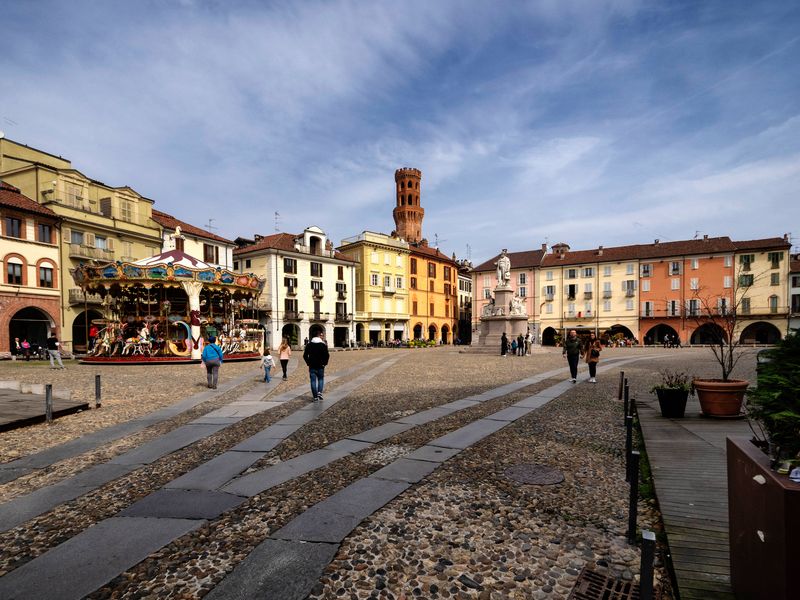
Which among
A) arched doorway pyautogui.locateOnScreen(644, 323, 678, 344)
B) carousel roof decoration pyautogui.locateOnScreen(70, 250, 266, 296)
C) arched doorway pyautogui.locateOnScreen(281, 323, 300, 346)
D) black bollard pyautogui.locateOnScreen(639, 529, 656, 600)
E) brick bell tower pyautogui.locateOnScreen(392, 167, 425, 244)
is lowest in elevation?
arched doorway pyautogui.locateOnScreen(644, 323, 678, 344)

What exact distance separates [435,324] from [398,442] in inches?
2221

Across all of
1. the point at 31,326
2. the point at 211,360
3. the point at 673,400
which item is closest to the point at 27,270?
the point at 31,326

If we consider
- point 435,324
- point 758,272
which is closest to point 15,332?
point 435,324

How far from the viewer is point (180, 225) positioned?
40.5 m

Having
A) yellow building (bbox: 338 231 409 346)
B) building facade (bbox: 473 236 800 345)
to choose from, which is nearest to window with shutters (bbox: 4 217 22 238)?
yellow building (bbox: 338 231 409 346)

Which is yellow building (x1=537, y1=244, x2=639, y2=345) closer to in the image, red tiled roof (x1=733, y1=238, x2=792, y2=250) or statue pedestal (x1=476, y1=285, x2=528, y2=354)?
red tiled roof (x1=733, y1=238, x2=792, y2=250)

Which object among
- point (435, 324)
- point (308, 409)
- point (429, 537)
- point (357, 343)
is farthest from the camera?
point (435, 324)

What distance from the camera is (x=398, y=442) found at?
704 cm

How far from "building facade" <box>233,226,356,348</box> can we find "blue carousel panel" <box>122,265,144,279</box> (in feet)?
68.1

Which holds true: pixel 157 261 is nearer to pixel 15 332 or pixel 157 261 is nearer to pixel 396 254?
pixel 15 332

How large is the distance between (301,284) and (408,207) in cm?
3441

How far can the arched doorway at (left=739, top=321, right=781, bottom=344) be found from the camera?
4862cm

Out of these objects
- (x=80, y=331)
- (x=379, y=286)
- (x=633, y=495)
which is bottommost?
(x=80, y=331)

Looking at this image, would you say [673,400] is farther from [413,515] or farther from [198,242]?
[198,242]
